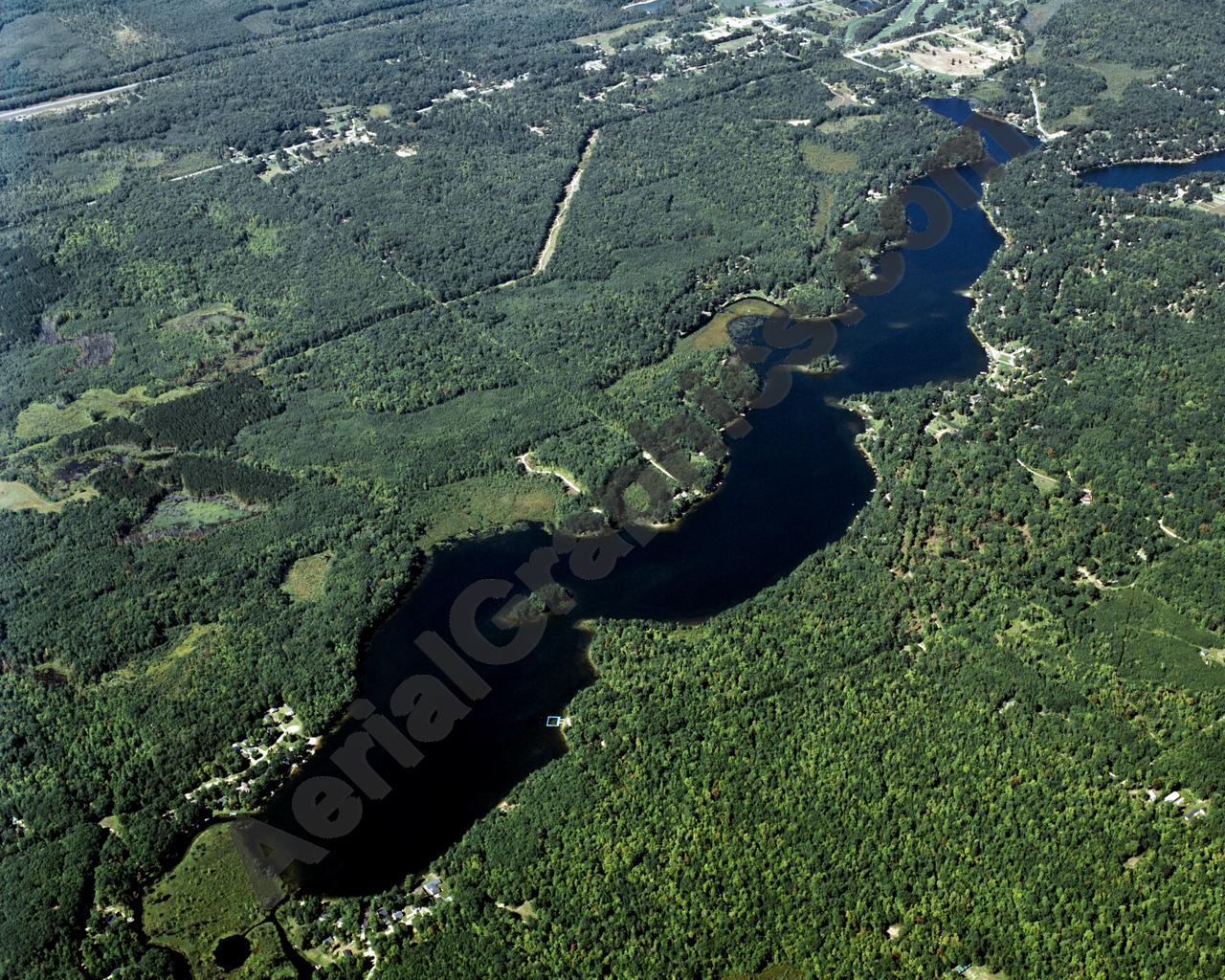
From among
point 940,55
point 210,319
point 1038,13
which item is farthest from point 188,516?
point 1038,13

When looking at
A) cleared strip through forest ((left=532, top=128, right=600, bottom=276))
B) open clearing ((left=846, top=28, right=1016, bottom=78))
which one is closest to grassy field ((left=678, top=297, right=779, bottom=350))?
cleared strip through forest ((left=532, top=128, right=600, bottom=276))

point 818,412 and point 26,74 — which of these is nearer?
point 818,412

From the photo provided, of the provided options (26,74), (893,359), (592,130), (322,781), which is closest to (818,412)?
(893,359)

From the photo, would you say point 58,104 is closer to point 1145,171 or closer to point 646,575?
point 646,575

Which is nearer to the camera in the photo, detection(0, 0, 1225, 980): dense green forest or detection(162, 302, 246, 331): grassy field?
detection(0, 0, 1225, 980): dense green forest

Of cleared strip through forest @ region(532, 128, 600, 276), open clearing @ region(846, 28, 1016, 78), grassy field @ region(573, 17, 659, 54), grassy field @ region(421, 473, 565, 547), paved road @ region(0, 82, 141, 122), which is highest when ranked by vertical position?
paved road @ region(0, 82, 141, 122)

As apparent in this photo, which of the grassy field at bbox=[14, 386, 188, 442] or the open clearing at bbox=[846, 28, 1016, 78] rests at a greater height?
the grassy field at bbox=[14, 386, 188, 442]

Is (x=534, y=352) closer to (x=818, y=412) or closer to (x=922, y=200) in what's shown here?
(x=818, y=412)

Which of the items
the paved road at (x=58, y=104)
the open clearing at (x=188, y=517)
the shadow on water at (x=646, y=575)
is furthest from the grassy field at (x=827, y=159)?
the paved road at (x=58, y=104)

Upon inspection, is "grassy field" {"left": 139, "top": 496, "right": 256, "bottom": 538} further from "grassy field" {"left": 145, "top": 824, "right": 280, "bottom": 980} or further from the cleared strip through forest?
the cleared strip through forest
